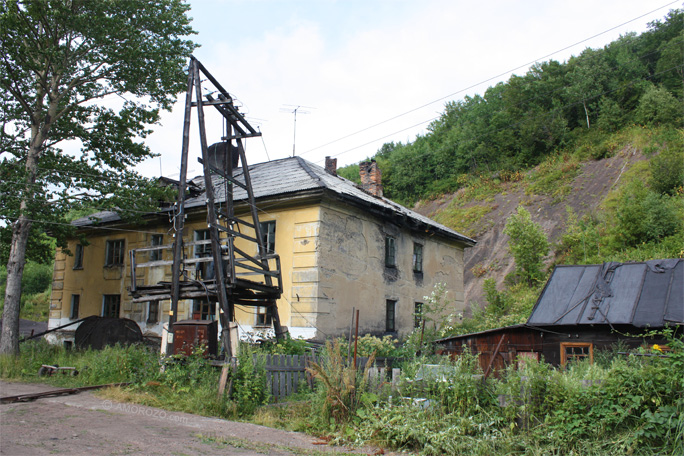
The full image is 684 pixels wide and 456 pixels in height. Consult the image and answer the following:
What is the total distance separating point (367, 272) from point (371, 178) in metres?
5.56

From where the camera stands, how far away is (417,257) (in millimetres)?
19750

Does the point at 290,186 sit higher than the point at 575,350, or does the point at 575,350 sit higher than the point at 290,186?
the point at 290,186

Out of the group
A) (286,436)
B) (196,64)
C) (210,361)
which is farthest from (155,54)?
(286,436)

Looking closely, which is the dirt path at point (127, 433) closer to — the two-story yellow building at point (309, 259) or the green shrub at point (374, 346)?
the two-story yellow building at point (309, 259)

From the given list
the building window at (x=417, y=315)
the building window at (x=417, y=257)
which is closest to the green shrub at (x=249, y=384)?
the building window at (x=417, y=315)

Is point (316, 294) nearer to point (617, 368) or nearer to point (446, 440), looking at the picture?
point (446, 440)

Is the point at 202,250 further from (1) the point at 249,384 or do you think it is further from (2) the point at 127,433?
(2) the point at 127,433

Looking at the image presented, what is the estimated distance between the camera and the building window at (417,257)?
19.5 meters

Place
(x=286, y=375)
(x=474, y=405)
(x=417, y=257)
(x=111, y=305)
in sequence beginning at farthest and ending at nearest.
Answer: (x=111, y=305) < (x=417, y=257) < (x=286, y=375) < (x=474, y=405)

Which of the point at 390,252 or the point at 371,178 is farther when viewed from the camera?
the point at 371,178

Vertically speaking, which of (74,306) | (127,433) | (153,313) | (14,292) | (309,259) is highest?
(309,259)

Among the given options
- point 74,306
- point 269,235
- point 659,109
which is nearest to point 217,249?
point 269,235

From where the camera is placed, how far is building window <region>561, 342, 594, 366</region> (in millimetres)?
11625

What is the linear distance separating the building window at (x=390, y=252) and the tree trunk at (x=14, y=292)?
11205 mm
